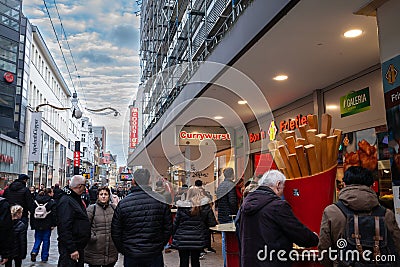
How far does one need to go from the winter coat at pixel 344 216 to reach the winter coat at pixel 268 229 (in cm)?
13

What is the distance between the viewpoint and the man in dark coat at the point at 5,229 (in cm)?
550

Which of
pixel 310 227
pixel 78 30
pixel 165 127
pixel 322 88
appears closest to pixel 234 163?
pixel 165 127

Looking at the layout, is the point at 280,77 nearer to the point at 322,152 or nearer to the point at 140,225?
the point at 140,225

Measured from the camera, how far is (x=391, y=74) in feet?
14.2

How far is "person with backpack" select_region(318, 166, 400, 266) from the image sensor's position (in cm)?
310

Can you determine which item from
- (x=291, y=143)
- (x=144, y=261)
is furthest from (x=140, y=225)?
(x=291, y=143)

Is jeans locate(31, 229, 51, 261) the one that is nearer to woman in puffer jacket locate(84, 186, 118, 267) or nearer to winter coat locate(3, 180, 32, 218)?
winter coat locate(3, 180, 32, 218)

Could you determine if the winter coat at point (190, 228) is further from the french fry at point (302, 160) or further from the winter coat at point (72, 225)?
the french fry at point (302, 160)

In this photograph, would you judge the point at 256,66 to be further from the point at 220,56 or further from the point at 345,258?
the point at 345,258

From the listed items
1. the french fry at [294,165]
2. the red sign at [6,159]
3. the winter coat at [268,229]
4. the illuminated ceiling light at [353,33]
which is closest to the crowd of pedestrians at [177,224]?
the winter coat at [268,229]

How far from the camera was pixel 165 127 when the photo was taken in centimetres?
1530

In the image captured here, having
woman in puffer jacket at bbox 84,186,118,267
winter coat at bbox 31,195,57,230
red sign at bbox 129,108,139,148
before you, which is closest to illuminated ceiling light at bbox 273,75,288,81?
woman in puffer jacket at bbox 84,186,118,267

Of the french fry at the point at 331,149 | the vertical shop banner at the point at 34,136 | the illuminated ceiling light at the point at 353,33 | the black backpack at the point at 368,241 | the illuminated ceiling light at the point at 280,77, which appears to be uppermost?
the vertical shop banner at the point at 34,136

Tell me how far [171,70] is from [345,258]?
15075mm
